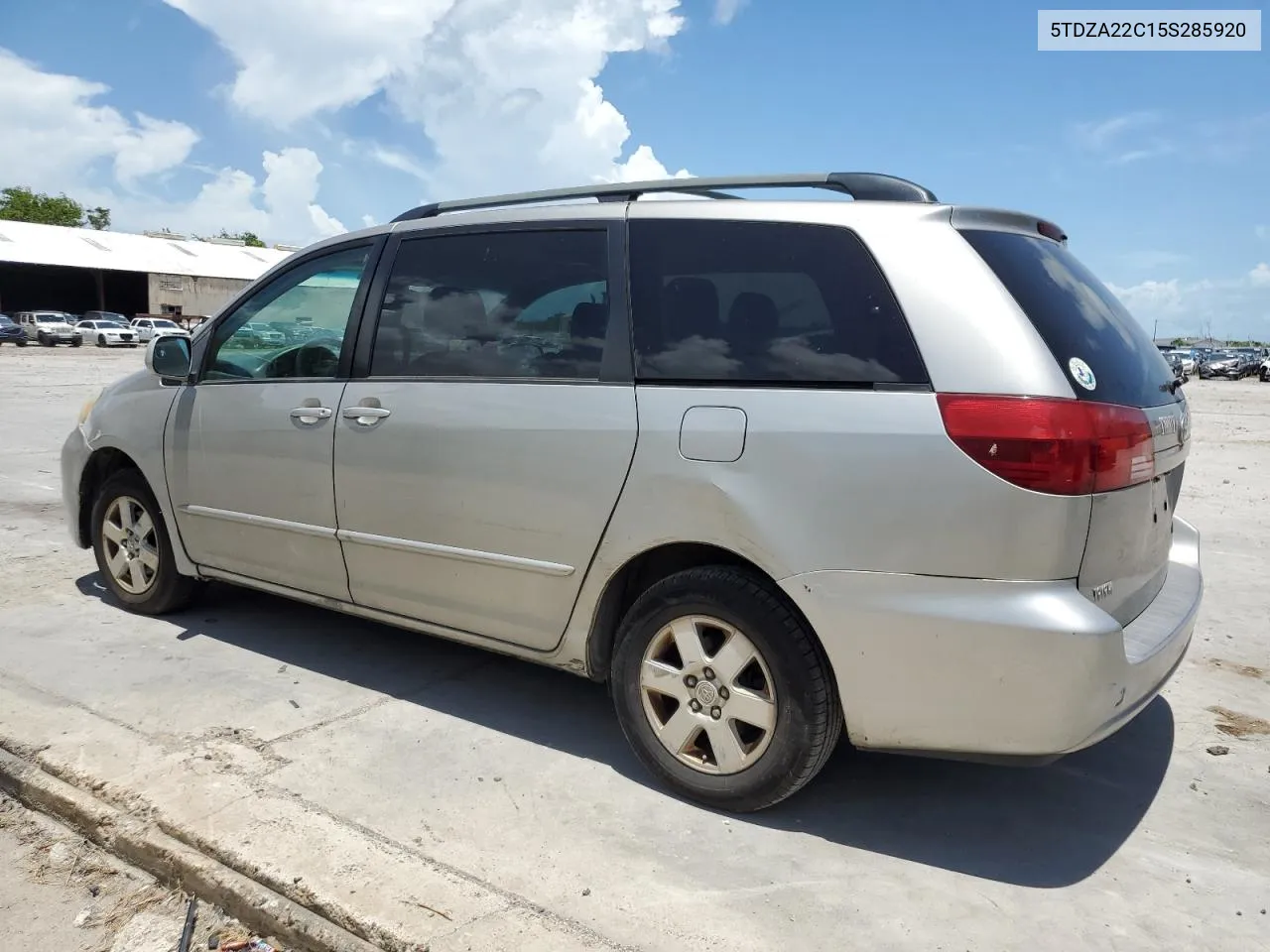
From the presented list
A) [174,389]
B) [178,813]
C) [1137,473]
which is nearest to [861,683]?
[1137,473]

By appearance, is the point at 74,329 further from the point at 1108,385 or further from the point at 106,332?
the point at 1108,385

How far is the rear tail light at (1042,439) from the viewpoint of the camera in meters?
2.51

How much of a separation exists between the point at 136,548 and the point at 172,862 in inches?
98.8

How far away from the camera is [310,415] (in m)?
3.94

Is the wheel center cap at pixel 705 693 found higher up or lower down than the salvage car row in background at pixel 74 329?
lower down

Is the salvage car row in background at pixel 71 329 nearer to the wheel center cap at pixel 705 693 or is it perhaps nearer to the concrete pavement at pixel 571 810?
the concrete pavement at pixel 571 810

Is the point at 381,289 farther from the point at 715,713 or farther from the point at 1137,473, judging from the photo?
the point at 1137,473

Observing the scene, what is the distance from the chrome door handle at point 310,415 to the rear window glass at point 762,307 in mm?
1415

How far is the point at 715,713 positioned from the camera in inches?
119

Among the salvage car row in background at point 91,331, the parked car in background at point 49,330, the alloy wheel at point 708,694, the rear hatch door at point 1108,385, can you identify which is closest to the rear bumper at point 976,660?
the rear hatch door at point 1108,385

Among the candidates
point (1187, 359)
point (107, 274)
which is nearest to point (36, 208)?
point (107, 274)

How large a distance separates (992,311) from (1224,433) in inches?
643

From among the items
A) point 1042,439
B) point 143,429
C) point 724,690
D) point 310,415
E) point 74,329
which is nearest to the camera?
point 1042,439

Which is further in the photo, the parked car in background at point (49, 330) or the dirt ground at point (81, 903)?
the parked car in background at point (49, 330)
